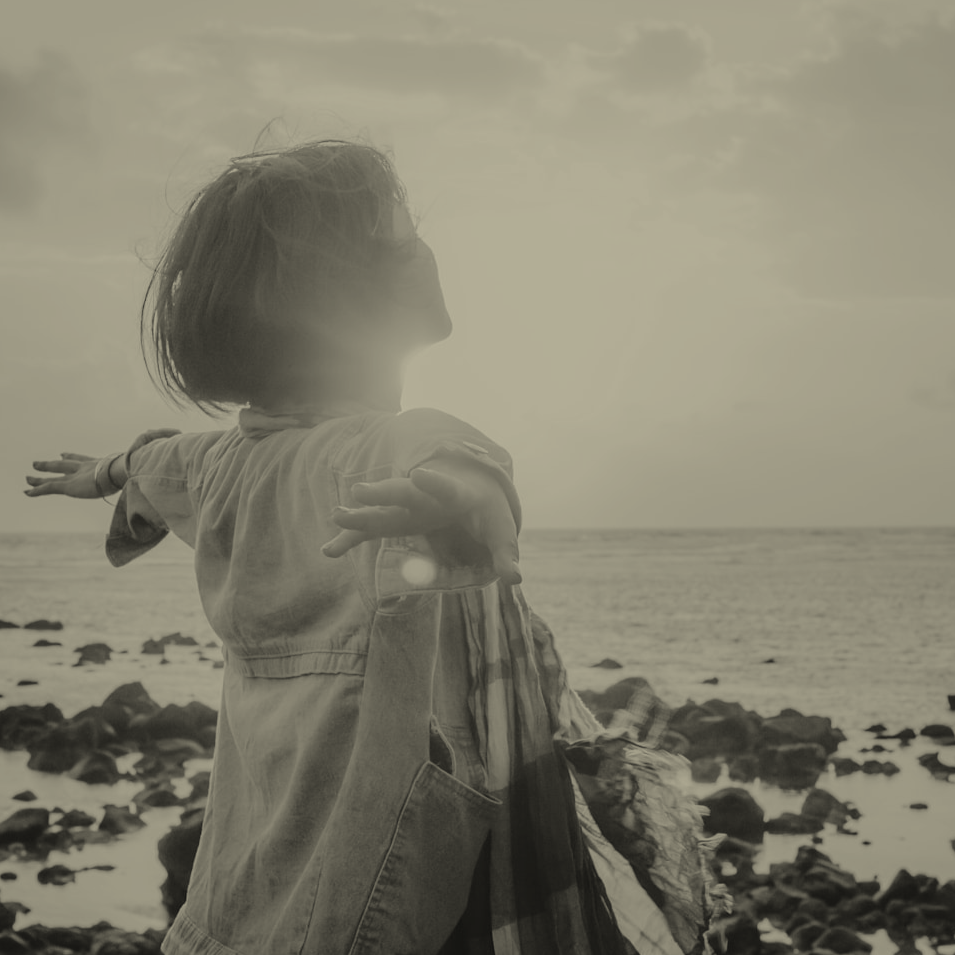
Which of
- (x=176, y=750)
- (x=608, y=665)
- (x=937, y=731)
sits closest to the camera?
(x=176, y=750)

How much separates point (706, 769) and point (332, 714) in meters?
6.19

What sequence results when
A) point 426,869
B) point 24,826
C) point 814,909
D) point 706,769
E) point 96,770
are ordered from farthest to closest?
1. point 706,769
2. point 96,770
3. point 24,826
4. point 814,909
5. point 426,869

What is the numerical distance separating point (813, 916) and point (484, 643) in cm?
350

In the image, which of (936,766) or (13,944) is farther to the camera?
(936,766)

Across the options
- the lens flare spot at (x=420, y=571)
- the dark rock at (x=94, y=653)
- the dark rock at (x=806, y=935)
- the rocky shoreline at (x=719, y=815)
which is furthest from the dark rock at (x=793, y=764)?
the dark rock at (x=94, y=653)

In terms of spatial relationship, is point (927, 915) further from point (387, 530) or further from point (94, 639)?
point (94, 639)

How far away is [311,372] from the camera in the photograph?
1.77 m

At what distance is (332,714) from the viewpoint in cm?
152

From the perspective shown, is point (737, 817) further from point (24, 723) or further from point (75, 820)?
point (24, 723)

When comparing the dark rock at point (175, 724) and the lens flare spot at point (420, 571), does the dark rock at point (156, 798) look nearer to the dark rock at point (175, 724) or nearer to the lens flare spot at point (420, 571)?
the dark rock at point (175, 724)

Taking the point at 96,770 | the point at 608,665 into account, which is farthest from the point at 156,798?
the point at 608,665

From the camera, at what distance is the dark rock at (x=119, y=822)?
5.52 meters

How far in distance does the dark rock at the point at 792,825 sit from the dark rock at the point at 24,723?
496 centimetres

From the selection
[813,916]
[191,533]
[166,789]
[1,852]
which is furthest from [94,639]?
[191,533]
